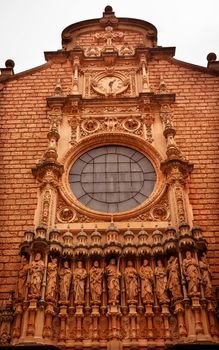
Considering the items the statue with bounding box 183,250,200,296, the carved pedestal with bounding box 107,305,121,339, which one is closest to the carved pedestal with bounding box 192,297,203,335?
the statue with bounding box 183,250,200,296

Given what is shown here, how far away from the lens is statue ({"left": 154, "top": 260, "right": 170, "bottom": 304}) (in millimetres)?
9914

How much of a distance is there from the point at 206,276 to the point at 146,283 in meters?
1.25

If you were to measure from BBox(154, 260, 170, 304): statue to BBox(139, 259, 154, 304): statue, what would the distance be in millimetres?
128

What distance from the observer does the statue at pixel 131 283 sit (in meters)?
9.93

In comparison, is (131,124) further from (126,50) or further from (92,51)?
(92,51)

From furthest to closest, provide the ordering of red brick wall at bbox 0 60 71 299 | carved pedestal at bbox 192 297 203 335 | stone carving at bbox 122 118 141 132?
stone carving at bbox 122 118 141 132
red brick wall at bbox 0 60 71 299
carved pedestal at bbox 192 297 203 335

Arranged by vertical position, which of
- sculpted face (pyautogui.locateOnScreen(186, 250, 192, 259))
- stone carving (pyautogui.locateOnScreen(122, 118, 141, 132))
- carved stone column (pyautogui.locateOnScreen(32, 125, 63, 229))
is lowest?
sculpted face (pyautogui.locateOnScreen(186, 250, 192, 259))

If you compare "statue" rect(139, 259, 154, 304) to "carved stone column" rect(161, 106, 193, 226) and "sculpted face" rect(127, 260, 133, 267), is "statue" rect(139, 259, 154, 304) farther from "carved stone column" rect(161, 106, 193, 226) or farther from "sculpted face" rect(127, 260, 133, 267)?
"carved stone column" rect(161, 106, 193, 226)

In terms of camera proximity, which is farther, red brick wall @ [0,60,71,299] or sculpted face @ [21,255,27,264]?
red brick wall @ [0,60,71,299]

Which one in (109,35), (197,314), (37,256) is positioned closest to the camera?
(197,314)

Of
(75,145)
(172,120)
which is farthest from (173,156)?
(75,145)

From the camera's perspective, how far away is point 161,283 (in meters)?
10.1

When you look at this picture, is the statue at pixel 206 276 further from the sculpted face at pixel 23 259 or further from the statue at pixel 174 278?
the sculpted face at pixel 23 259

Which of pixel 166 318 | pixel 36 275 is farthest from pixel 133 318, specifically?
pixel 36 275
